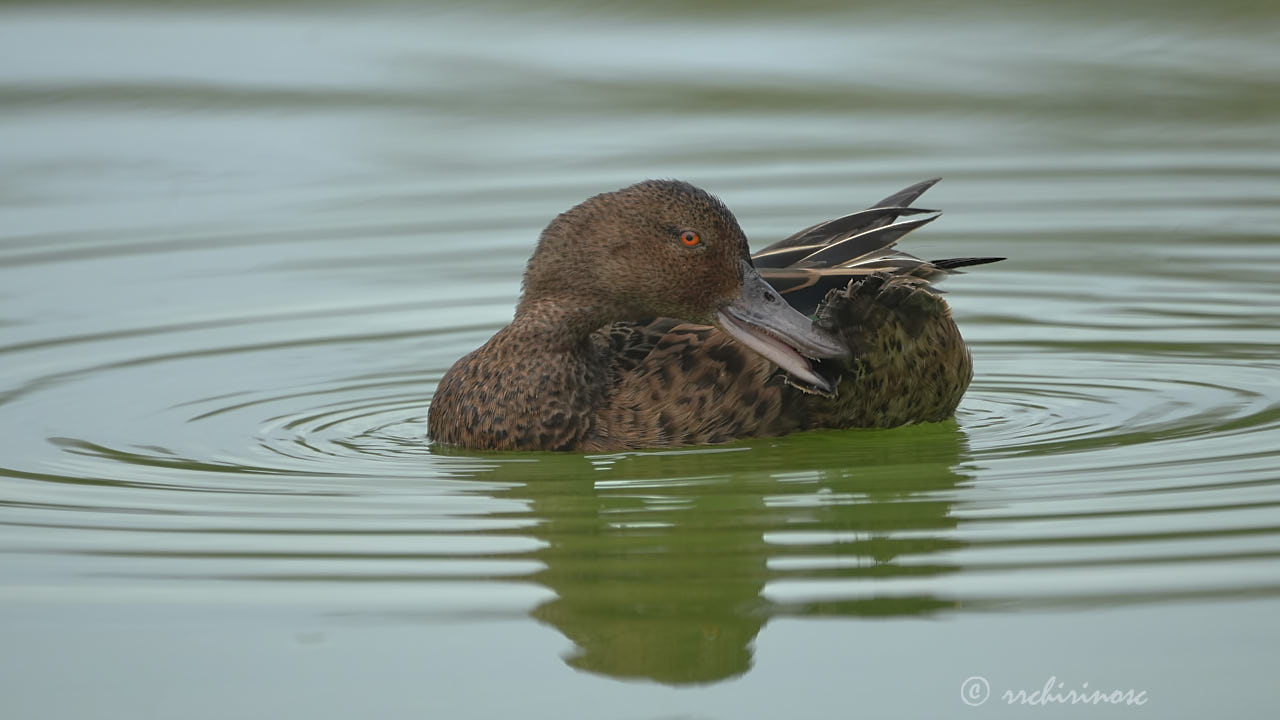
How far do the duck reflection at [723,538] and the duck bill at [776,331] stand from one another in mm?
280

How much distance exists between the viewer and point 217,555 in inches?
208

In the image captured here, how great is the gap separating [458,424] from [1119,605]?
2.96 metres

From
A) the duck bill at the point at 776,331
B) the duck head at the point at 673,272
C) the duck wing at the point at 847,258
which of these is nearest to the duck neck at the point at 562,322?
the duck head at the point at 673,272

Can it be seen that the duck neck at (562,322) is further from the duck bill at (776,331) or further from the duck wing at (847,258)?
the duck wing at (847,258)

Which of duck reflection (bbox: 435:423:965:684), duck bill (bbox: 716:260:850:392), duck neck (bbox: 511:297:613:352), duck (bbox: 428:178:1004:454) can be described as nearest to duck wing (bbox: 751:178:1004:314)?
duck (bbox: 428:178:1004:454)

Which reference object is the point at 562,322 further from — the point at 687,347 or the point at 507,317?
the point at 507,317

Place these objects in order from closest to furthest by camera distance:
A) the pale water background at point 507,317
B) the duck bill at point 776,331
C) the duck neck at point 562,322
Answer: the pale water background at point 507,317
the duck bill at point 776,331
the duck neck at point 562,322

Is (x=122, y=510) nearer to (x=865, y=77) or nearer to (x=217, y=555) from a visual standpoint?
(x=217, y=555)

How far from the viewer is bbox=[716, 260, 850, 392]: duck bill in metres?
6.76

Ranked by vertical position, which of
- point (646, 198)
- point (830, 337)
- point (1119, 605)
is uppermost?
point (646, 198)

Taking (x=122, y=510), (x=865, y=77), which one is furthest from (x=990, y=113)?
(x=122, y=510)

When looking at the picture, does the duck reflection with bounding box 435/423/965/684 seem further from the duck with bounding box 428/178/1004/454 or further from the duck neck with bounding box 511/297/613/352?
the duck neck with bounding box 511/297/613/352

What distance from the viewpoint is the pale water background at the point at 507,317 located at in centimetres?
460

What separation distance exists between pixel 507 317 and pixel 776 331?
2801 millimetres
